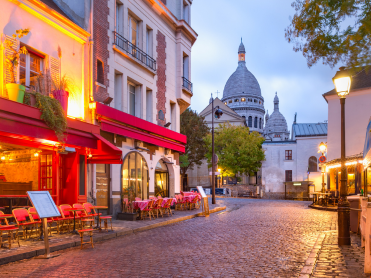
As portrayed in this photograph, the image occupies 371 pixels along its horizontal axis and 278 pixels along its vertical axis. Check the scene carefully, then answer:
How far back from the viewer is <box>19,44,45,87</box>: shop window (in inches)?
469

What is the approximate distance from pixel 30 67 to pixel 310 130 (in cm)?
4586

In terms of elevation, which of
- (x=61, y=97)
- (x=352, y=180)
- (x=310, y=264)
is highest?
(x=61, y=97)

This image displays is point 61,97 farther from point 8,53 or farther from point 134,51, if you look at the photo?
point 134,51

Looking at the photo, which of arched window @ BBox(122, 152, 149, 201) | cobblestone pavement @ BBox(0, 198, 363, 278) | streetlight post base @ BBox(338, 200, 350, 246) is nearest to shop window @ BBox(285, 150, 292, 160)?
arched window @ BBox(122, 152, 149, 201)

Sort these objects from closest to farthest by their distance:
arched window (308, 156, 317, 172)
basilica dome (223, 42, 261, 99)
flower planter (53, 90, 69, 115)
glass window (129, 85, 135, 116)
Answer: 1. flower planter (53, 90, 69, 115)
2. glass window (129, 85, 135, 116)
3. arched window (308, 156, 317, 172)
4. basilica dome (223, 42, 261, 99)

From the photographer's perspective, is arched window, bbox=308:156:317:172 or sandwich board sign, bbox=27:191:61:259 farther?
arched window, bbox=308:156:317:172

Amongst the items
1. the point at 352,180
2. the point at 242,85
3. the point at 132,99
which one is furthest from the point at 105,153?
the point at 242,85

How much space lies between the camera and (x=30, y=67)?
484 inches

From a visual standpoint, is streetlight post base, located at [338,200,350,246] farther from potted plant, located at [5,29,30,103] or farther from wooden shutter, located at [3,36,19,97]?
wooden shutter, located at [3,36,19,97]

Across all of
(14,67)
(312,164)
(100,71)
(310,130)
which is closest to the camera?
(14,67)

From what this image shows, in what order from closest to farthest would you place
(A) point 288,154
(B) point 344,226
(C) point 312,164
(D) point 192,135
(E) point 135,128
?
(B) point 344,226 < (E) point 135,128 < (D) point 192,135 < (C) point 312,164 < (A) point 288,154

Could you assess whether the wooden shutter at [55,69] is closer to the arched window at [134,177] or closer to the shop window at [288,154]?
the arched window at [134,177]

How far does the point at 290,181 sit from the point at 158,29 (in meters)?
35.6

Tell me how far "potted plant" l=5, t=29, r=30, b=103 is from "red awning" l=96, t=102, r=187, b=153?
3.84 metres
